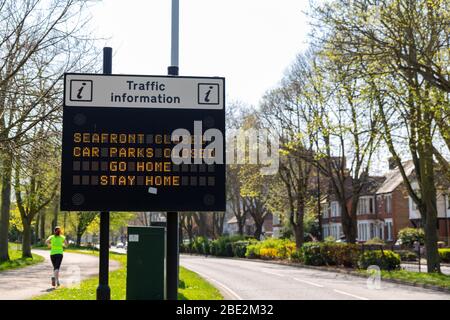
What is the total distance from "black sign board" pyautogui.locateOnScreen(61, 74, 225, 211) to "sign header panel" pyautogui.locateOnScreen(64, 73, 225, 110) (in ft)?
0.05

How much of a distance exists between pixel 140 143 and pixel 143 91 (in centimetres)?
89

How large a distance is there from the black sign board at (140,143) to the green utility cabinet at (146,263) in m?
3.27

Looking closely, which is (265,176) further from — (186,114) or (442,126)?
(186,114)

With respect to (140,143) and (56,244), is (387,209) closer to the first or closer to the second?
(56,244)

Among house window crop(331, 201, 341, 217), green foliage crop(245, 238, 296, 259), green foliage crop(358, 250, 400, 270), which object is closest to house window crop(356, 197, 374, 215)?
house window crop(331, 201, 341, 217)

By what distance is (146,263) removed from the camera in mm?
12820

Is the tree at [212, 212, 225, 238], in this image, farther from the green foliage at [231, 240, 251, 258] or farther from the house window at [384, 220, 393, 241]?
the house window at [384, 220, 393, 241]

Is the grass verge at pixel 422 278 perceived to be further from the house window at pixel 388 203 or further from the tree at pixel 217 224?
the tree at pixel 217 224

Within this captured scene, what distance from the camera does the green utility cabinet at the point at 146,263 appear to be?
12.7 m

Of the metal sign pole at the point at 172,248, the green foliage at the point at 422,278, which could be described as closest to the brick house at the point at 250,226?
the green foliage at the point at 422,278

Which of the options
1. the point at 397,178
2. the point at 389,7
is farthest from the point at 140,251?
the point at 397,178

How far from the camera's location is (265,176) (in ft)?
152

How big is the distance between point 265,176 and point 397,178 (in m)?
27.0

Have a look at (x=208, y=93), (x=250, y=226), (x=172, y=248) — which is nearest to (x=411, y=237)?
(x=172, y=248)
